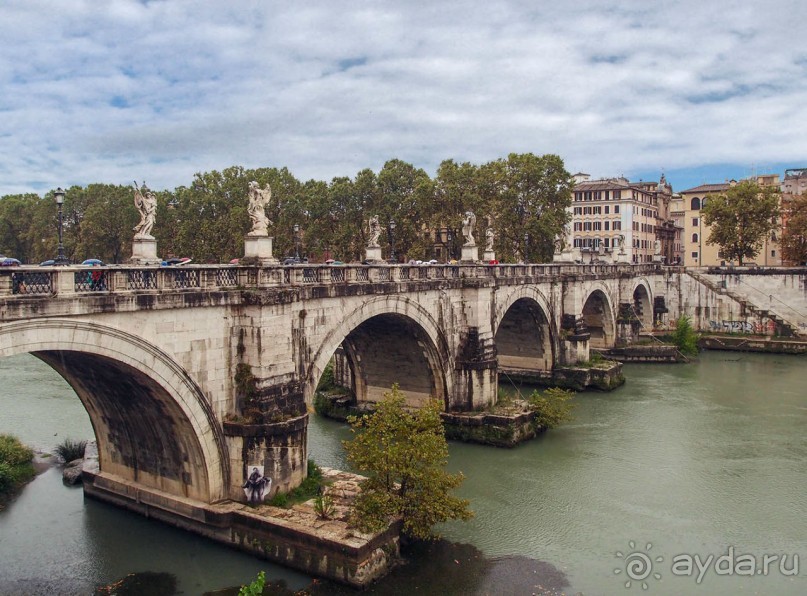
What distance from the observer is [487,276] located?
29.4 metres

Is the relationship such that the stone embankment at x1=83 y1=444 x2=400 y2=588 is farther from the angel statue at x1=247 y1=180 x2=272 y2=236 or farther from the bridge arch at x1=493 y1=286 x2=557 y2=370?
the bridge arch at x1=493 y1=286 x2=557 y2=370

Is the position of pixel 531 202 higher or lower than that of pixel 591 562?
higher

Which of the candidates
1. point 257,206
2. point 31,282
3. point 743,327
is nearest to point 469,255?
point 257,206

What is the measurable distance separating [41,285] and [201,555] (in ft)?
24.9

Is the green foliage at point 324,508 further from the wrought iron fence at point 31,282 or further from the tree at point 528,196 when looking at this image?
the tree at point 528,196

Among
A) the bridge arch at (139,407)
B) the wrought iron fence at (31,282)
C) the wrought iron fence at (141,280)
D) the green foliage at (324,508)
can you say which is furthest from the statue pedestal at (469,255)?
the wrought iron fence at (31,282)

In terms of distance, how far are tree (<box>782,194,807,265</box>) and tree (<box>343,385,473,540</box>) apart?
168 ft

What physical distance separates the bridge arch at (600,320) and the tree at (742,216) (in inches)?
752

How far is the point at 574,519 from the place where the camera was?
19797 millimetres

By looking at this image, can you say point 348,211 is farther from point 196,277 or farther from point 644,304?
point 196,277

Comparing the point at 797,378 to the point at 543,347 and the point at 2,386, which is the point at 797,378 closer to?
the point at 543,347

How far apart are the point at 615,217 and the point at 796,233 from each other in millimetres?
21369

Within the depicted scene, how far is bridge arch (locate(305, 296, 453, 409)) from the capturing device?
84.1 ft

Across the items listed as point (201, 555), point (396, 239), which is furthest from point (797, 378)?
point (201, 555)
